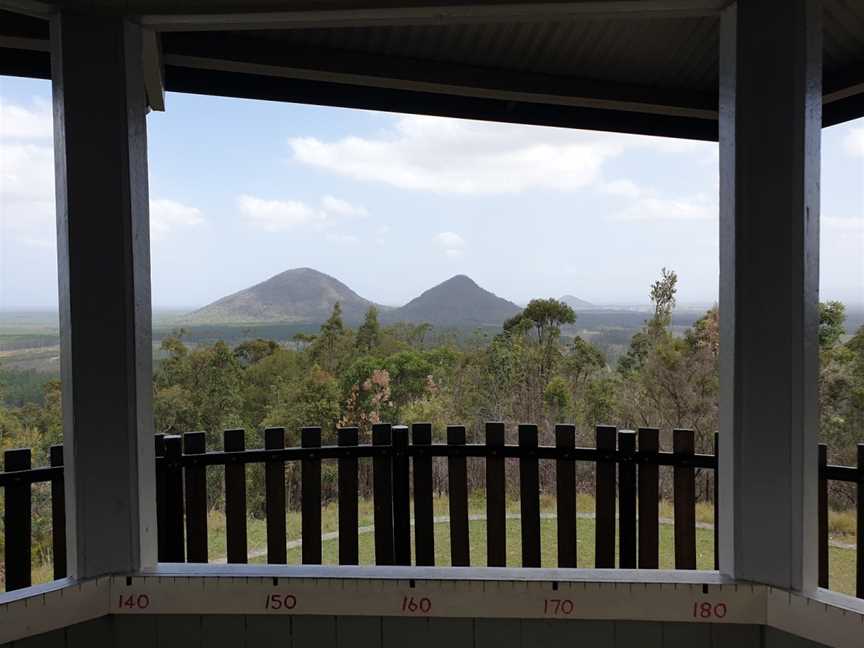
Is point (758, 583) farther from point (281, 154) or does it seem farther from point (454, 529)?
point (281, 154)

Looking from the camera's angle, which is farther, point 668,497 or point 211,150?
point 211,150

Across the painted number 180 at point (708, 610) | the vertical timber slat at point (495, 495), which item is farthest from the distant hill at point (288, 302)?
the painted number 180 at point (708, 610)

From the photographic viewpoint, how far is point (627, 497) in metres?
2.84

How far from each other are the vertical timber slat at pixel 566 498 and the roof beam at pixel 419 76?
1453 mm

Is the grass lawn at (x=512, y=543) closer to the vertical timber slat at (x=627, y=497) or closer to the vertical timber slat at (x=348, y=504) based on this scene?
the vertical timber slat at (x=627, y=497)

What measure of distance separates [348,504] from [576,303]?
5.87 m

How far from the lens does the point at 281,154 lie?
12.2 meters

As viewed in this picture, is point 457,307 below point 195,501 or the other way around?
the other way around

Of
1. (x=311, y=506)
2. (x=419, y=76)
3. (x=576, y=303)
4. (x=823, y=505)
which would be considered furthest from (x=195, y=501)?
(x=576, y=303)

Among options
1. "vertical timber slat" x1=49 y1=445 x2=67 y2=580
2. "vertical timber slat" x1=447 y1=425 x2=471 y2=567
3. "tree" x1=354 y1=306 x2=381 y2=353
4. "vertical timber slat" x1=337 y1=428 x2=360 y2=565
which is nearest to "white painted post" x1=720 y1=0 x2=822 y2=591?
"vertical timber slat" x1=447 y1=425 x2=471 y2=567

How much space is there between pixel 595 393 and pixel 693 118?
5.23 m

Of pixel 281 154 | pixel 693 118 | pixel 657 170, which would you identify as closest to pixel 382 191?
pixel 281 154

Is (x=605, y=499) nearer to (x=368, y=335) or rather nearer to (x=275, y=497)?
(x=275, y=497)

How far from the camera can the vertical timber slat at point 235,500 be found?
9.05 feet
